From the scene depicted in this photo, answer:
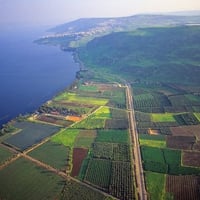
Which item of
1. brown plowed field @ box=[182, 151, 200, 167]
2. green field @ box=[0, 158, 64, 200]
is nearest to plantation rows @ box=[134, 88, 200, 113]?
brown plowed field @ box=[182, 151, 200, 167]

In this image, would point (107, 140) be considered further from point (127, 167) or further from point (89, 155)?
point (127, 167)

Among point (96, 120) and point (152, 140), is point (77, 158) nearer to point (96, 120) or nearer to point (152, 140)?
point (152, 140)

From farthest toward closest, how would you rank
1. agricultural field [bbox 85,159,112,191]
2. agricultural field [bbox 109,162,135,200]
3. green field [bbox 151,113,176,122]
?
green field [bbox 151,113,176,122], agricultural field [bbox 85,159,112,191], agricultural field [bbox 109,162,135,200]

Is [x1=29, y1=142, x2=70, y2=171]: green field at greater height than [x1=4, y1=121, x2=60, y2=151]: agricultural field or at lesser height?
lesser

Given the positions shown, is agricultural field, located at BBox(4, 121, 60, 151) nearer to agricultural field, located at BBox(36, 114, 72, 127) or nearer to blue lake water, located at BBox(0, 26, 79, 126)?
agricultural field, located at BBox(36, 114, 72, 127)

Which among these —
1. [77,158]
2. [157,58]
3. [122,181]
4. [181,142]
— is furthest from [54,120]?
[157,58]
